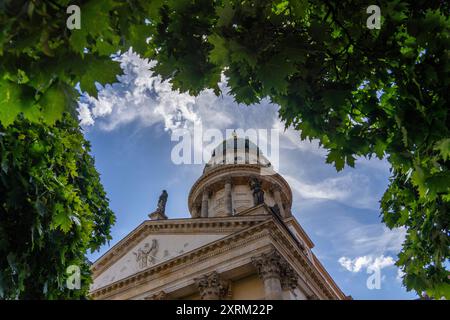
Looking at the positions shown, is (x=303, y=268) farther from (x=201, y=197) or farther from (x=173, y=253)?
(x=201, y=197)

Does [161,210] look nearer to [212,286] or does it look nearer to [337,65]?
[212,286]

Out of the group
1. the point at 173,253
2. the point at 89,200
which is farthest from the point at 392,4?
the point at 173,253

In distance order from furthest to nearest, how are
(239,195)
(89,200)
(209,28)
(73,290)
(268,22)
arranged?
(239,195) → (89,200) → (73,290) → (209,28) → (268,22)

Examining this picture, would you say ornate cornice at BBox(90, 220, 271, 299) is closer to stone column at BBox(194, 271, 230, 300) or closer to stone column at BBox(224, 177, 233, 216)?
stone column at BBox(194, 271, 230, 300)

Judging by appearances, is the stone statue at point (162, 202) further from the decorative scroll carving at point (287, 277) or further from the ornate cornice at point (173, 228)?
the decorative scroll carving at point (287, 277)

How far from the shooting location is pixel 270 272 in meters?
18.1

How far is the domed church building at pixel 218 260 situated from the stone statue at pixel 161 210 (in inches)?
3.9

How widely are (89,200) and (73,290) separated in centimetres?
254

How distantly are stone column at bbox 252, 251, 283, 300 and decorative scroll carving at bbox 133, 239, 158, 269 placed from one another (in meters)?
7.60

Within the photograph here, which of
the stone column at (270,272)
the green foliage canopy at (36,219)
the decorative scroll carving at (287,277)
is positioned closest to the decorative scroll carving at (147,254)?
the stone column at (270,272)

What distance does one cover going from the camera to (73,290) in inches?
252

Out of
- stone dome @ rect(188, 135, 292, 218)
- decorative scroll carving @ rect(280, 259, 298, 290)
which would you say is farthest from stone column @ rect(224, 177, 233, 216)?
decorative scroll carving @ rect(280, 259, 298, 290)

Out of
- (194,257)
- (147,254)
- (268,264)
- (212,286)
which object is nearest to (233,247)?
(212,286)
